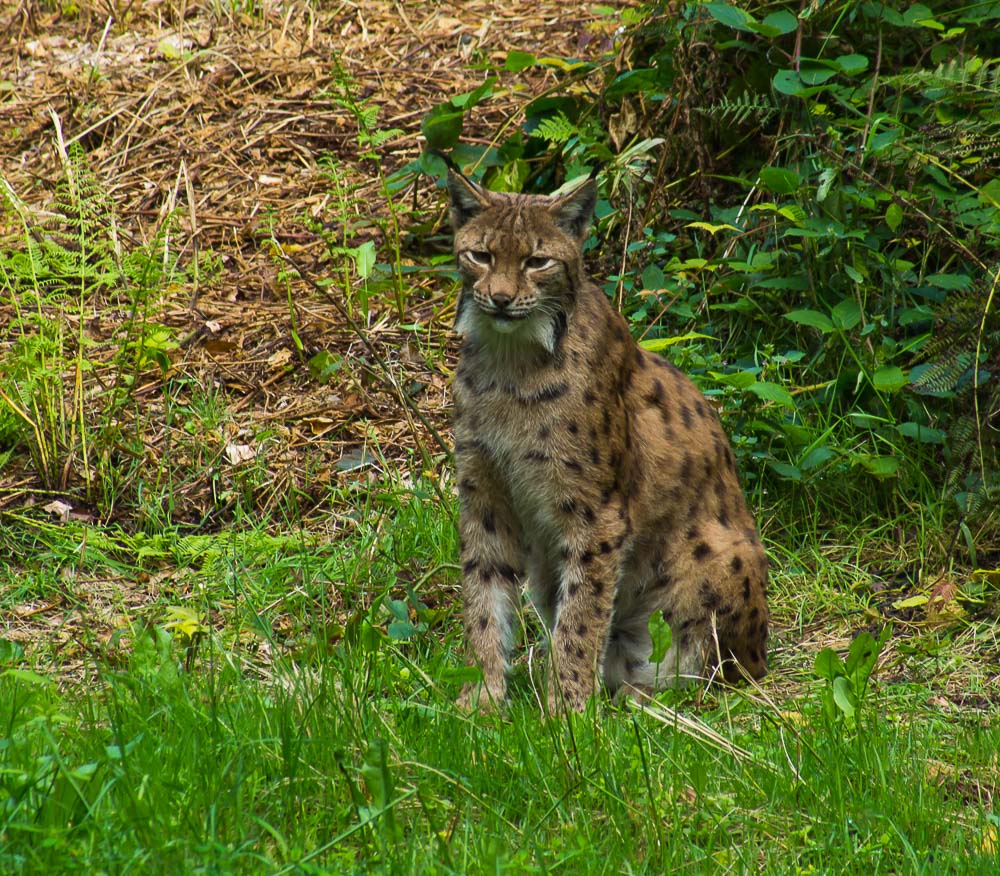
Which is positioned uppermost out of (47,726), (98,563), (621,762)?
(47,726)

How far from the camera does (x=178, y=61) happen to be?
965 centimetres

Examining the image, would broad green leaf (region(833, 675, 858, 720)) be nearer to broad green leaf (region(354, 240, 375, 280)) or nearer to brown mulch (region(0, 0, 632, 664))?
brown mulch (region(0, 0, 632, 664))

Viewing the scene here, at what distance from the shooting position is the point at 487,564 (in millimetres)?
5273

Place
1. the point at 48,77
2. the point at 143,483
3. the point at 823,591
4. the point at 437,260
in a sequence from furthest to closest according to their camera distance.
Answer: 1. the point at 48,77
2. the point at 437,260
3. the point at 143,483
4. the point at 823,591

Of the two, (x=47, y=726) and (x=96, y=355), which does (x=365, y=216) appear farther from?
(x=47, y=726)

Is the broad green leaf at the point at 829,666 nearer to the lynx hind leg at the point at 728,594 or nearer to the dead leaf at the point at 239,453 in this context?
the lynx hind leg at the point at 728,594

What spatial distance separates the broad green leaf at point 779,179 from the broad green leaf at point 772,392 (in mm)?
1018

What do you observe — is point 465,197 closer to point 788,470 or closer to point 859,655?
point 788,470

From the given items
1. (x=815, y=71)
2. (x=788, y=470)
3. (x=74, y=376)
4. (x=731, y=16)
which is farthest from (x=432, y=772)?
(x=815, y=71)

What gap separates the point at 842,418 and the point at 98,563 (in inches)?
136

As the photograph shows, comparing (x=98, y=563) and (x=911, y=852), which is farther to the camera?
(x=98, y=563)

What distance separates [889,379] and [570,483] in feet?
6.26

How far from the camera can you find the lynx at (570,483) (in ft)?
16.7

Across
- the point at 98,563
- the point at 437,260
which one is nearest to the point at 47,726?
the point at 98,563
